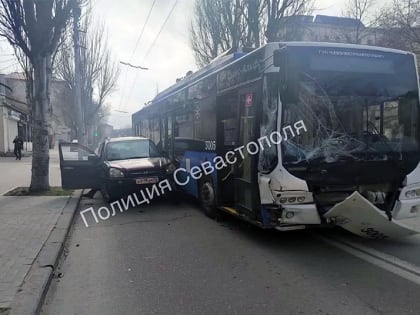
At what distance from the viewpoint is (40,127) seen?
1234 cm

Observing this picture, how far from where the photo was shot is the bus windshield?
5965 millimetres

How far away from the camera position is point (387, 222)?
19.1ft

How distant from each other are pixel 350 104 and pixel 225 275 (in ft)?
9.91

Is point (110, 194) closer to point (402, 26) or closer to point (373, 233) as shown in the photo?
point (373, 233)

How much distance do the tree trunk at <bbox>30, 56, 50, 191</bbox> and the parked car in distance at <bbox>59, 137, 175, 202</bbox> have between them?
3.98 ft

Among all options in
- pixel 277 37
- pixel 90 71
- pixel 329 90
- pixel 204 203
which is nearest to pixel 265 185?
pixel 329 90

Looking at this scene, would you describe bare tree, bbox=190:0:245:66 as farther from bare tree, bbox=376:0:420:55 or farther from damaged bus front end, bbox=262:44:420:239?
damaged bus front end, bbox=262:44:420:239

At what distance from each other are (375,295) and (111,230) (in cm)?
503

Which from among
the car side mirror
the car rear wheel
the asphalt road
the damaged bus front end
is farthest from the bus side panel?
the damaged bus front end

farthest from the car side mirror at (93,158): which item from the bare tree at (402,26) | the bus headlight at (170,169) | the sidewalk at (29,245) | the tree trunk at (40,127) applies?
the bare tree at (402,26)

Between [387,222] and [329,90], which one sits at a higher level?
[329,90]

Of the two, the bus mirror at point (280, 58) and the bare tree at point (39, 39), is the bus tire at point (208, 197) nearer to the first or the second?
the bus mirror at point (280, 58)

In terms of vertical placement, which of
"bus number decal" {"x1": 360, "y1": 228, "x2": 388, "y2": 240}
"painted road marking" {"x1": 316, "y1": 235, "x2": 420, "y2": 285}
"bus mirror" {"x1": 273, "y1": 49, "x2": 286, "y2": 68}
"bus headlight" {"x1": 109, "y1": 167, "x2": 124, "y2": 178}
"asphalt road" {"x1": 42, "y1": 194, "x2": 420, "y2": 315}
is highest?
"bus mirror" {"x1": 273, "y1": 49, "x2": 286, "y2": 68}

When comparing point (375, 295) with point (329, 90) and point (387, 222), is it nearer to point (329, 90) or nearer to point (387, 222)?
point (387, 222)
